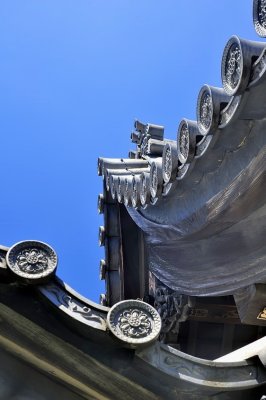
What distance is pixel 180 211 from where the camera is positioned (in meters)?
9.02

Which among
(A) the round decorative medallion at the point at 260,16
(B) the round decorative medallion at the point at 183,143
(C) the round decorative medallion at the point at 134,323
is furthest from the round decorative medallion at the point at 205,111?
(C) the round decorative medallion at the point at 134,323

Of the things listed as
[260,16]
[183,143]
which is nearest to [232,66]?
[260,16]

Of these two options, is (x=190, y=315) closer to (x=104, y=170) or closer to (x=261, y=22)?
(x=104, y=170)

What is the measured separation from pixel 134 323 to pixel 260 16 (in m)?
3.03

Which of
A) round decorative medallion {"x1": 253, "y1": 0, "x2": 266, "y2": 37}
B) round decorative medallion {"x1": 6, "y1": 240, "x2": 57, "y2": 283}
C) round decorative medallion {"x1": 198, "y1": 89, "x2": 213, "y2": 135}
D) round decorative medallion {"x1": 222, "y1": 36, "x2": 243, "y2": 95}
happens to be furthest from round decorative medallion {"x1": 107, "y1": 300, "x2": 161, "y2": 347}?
round decorative medallion {"x1": 253, "y1": 0, "x2": 266, "y2": 37}

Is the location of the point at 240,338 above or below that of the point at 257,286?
below

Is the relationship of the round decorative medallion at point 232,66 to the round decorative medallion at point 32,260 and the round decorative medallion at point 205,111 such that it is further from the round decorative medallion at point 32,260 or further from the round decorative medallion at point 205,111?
the round decorative medallion at point 32,260

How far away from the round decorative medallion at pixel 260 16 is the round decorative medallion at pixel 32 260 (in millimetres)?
2827

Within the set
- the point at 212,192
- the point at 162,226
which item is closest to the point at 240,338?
the point at 162,226

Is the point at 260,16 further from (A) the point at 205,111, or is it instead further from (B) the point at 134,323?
(B) the point at 134,323

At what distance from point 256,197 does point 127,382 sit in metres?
3.11

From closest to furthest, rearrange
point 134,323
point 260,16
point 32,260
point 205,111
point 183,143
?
point 260,16 → point 134,323 → point 32,260 → point 205,111 → point 183,143

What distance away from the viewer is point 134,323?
5.56 meters

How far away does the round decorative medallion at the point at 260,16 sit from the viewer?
5262 mm
